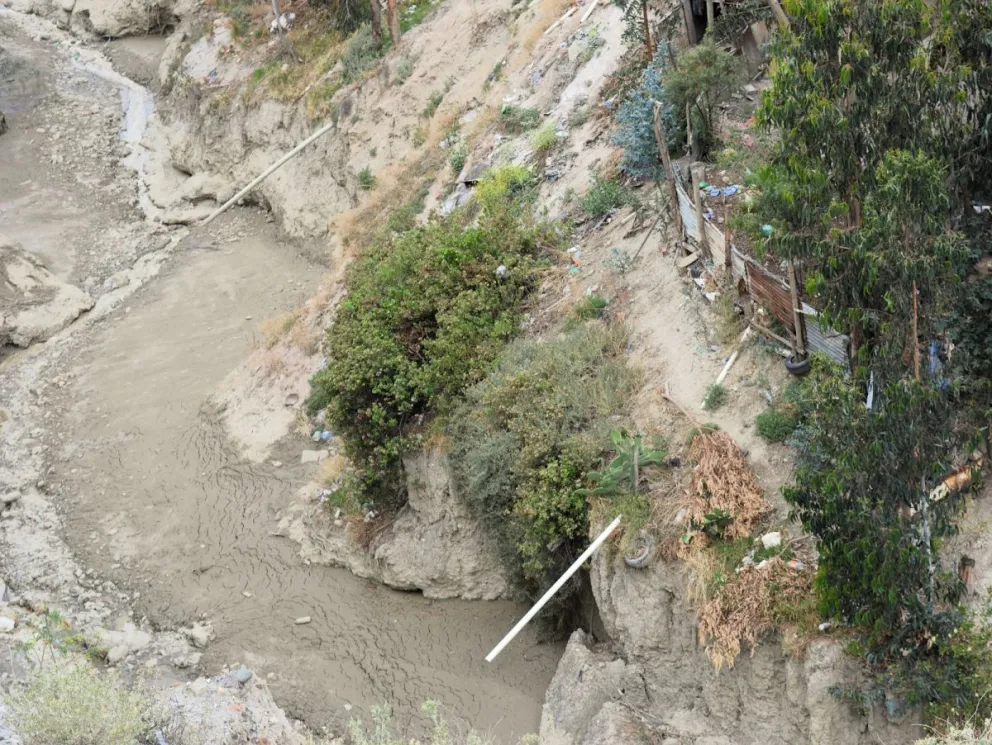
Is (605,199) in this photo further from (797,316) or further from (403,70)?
(403,70)

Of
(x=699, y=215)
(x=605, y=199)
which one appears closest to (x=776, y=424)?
(x=699, y=215)

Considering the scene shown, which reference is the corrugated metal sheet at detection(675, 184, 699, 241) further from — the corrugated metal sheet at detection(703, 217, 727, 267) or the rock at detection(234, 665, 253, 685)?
the rock at detection(234, 665, 253, 685)

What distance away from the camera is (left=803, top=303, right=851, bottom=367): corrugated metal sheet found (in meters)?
11.5

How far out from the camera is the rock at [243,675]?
13.4m

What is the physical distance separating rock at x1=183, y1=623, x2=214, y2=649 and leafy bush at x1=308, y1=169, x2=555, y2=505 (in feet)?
9.20

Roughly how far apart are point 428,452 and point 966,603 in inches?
283

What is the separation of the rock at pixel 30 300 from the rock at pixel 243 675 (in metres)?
11.9

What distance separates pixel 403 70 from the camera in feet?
80.0

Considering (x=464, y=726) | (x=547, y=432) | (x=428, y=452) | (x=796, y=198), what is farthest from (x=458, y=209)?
(x=796, y=198)

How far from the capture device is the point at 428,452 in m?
14.9

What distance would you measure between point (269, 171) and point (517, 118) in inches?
274

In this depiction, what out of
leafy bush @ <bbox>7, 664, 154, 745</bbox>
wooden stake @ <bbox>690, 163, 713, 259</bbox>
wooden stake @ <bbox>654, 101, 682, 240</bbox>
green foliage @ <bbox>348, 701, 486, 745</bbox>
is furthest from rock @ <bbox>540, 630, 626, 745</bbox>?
wooden stake @ <bbox>654, 101, 682, 240</bbox>

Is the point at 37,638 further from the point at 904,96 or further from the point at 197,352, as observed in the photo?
the point at 904,96

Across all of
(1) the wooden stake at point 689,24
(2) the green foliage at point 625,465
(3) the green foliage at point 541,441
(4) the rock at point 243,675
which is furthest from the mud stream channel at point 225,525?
(1) the wooden stake at point 689,24
